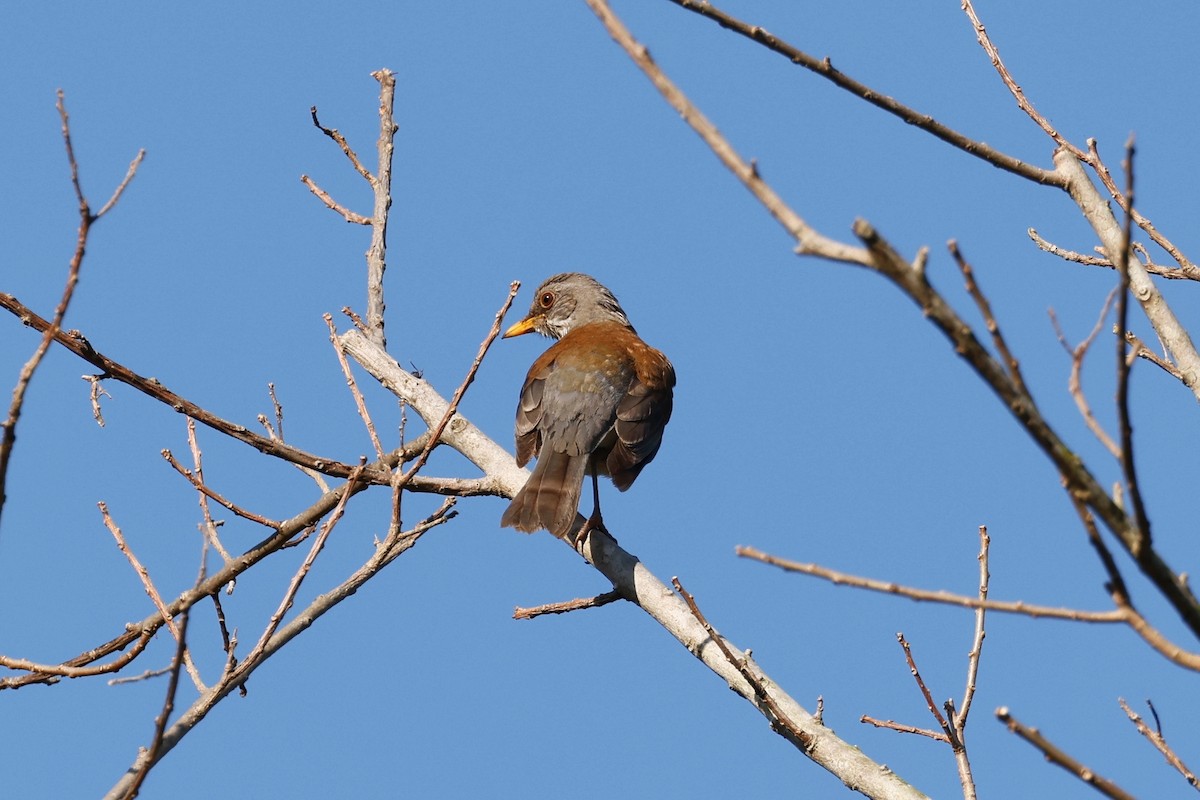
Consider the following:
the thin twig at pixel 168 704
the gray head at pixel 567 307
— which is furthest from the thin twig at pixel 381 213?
the thin twig at pixel 168 704

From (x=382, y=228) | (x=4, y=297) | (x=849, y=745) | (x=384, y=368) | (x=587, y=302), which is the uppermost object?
(x=587, y=302)

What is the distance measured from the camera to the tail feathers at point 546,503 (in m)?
5.80

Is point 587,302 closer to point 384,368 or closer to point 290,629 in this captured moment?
point 384,368

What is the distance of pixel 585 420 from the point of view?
688 centimetres

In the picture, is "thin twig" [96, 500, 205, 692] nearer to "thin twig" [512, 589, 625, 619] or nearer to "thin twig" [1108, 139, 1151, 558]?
"thin twig" [512, 589, 625, 619]

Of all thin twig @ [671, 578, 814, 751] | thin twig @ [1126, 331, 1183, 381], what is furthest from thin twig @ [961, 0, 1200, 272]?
thin twig @ [671, 578, 814, 751]

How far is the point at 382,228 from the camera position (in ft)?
22.5

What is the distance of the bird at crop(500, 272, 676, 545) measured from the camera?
19.5ft

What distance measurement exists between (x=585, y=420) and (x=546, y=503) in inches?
42.6

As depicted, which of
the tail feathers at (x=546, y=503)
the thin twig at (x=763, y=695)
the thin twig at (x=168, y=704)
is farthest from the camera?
the tail feathers at (x=546, y=503)

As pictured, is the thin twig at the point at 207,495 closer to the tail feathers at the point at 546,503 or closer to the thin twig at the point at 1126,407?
the tail feathers at the point at 546,503

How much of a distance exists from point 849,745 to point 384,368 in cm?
317

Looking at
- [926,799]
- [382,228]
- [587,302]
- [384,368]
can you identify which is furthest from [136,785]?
[587,302]

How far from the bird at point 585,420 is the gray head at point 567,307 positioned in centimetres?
86
